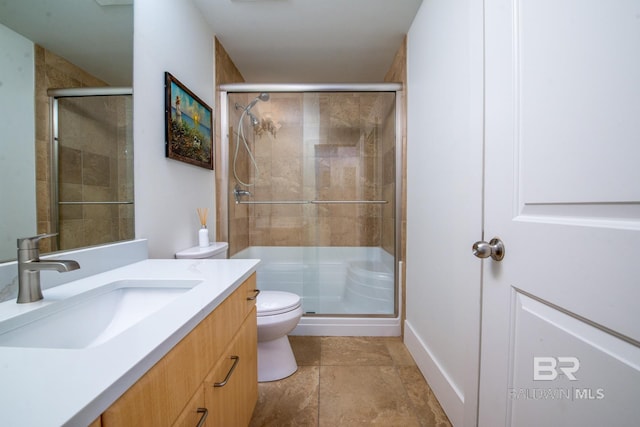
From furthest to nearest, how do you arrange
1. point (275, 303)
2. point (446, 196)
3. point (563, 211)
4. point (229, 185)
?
point (229, 185)
point (275, 303)
point (446, 196)
point (563, 211)

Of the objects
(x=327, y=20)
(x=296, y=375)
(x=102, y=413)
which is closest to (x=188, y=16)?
(x=327, y=20)

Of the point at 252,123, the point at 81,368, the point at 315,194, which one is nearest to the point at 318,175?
the point at 315,194

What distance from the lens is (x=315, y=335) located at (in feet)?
6.90

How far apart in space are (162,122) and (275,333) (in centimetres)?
129

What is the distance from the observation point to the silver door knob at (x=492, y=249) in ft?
2.48

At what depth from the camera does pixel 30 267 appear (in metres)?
0.66

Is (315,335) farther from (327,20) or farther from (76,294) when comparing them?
(327,20)

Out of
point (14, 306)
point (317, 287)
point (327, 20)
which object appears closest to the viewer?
point (14, 306)

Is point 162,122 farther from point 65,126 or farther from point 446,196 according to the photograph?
point 446,196

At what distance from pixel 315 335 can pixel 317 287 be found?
15.9 inches

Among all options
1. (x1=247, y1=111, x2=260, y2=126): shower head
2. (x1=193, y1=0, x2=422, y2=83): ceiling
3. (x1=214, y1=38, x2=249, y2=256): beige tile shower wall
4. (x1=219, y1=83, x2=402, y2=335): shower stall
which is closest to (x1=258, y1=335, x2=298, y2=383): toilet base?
(x1=219, y1=83, x2=402, y2=335): shower stall

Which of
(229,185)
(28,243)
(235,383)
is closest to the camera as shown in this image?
(28,243)

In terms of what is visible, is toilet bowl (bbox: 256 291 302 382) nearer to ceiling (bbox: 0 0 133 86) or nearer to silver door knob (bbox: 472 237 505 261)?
silver door knob (bbox: 472 237 505 261)

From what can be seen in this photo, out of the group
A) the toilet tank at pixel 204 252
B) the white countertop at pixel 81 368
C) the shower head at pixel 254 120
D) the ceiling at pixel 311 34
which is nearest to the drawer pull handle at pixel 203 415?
the white countertop at pixel 81 368
